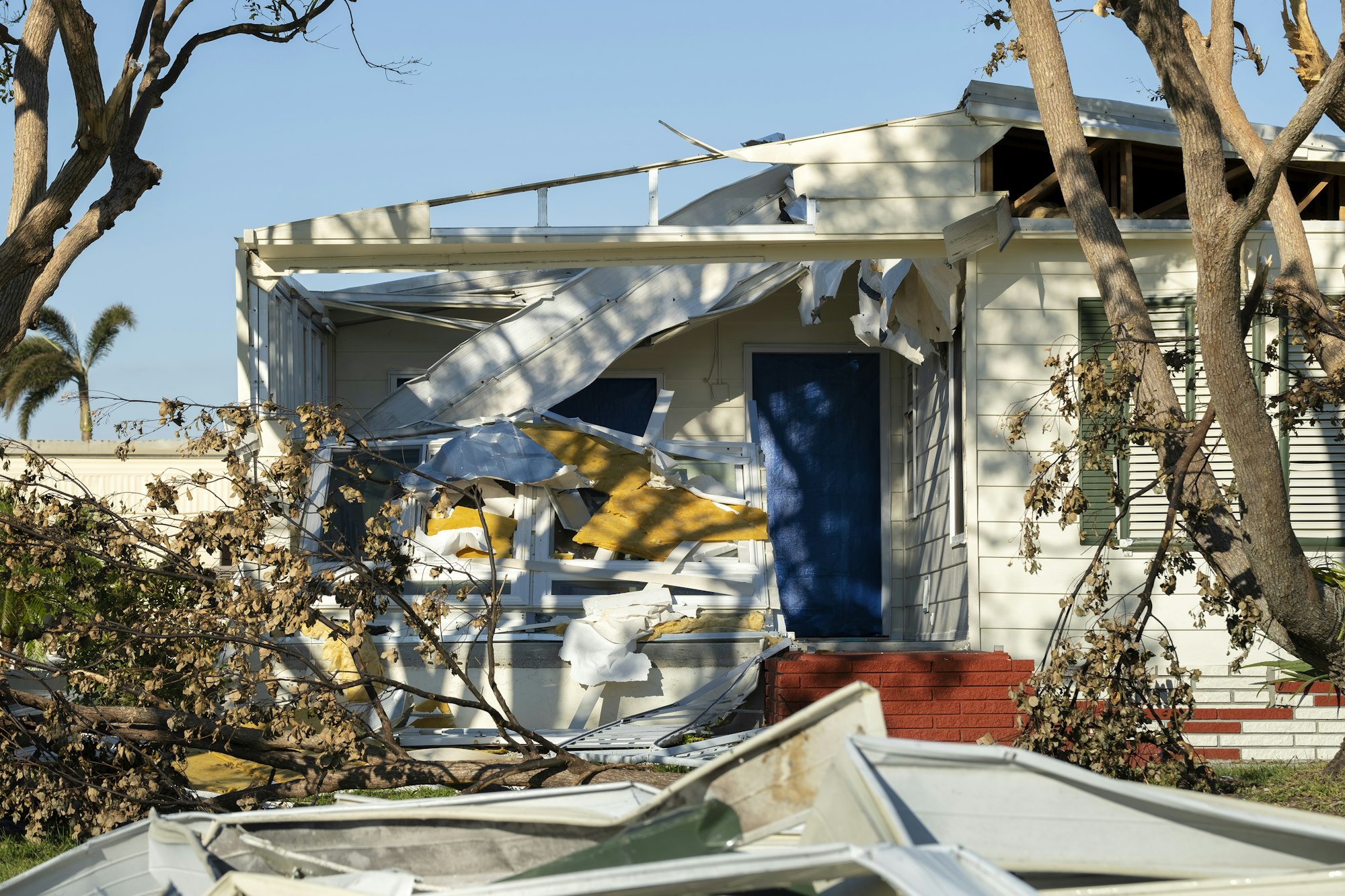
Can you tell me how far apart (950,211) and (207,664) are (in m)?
5.58

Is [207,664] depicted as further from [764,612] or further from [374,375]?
[374,375]

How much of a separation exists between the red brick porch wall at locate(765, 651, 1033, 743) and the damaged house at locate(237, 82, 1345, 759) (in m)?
0.01

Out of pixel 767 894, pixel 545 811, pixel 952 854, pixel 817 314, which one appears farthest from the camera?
pixel 817 314

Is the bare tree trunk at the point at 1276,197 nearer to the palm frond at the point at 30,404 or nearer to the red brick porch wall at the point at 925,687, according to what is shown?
the red brick porch wall at the point at 925,687

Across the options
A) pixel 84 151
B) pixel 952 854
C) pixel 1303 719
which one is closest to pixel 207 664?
pixel 84 151

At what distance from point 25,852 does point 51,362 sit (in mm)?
33611

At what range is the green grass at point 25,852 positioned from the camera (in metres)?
6.05

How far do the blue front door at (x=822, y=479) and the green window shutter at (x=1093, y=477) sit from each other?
313 cm

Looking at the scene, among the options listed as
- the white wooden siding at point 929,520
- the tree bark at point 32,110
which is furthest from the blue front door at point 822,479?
the tree bark at point 32,110

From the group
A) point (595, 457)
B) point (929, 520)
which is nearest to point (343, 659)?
point (595, 457)

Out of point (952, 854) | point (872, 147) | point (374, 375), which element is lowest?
point (952, 854)

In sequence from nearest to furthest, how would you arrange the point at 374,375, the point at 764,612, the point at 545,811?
the point at 545,811 → the point at 764,612 → the point at 374,375

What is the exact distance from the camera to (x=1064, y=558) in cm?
889

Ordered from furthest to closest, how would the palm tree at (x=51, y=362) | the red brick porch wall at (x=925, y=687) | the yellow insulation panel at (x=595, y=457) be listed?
the palm tree at (x=51, y=362) < the yellow insulation panel at (x=595, y=457) < the red brick porch wall at (x=925, y=687)
